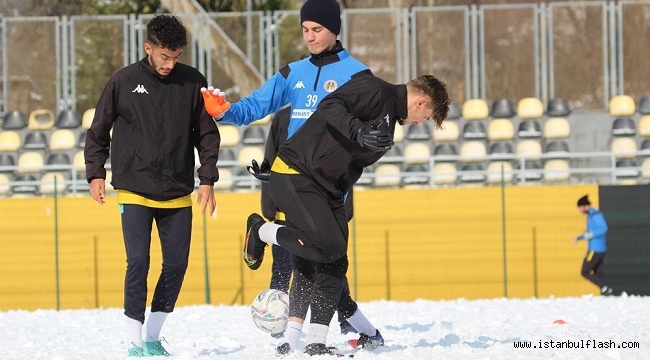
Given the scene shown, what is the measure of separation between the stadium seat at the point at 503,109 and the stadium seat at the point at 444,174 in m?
1.99

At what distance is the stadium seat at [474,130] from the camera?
62.0 feet

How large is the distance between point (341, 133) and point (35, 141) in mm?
13685

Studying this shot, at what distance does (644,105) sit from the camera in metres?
19.5

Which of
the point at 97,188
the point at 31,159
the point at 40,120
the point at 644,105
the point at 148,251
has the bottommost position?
the point at 148,251

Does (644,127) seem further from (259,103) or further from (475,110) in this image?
(259,103)

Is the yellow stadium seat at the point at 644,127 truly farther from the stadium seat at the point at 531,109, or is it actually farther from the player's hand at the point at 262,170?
the player's hand at the point at 262,170

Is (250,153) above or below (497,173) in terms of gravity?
above

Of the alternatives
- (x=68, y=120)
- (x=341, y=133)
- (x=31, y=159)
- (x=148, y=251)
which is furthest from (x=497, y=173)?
(x=341, y=133)

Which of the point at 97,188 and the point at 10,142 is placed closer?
the point at 97,188

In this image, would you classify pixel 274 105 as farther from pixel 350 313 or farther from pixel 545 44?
pixel 545 44

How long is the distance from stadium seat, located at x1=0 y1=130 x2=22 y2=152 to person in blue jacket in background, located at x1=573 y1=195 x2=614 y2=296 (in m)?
9.04

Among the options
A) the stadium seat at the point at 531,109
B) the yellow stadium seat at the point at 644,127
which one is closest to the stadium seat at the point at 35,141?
the stadium seat at the point at 531,109

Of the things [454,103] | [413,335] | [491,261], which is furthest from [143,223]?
[454,103]

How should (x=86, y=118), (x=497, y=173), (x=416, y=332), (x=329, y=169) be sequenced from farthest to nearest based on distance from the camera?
(x=86, y=118) → (x=497, y=173) → (x=416, y=332) → (x=329, y=169)
